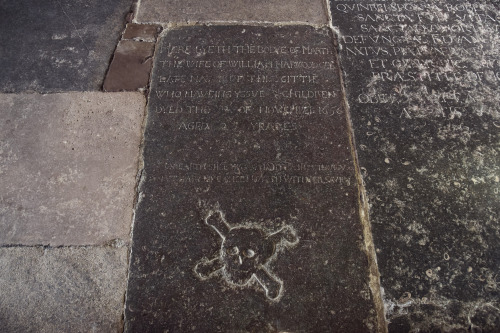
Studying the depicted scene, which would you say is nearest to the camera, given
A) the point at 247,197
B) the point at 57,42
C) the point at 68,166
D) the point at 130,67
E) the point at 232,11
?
the point at 247,197

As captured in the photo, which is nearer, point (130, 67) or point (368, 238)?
point (368, 238)

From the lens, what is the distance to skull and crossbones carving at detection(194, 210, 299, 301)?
6.37 ft

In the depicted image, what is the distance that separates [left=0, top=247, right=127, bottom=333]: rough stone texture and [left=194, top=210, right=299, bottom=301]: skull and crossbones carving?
0.49 m

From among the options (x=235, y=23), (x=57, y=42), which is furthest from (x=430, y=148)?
(x=57, y=42)

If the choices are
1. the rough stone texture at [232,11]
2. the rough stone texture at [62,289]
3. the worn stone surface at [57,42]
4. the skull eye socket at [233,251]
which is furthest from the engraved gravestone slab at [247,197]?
the worn stone surface at [57,42]

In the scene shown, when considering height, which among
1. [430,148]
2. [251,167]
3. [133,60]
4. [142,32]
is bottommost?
[251,167]

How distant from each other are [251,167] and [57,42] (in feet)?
6.00

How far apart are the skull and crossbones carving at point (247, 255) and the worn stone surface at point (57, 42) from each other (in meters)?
1.46

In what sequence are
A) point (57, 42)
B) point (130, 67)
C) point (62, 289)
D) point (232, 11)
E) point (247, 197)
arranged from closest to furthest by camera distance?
point (62, 289) < point (247, 197) < point (130, 67) < point (57, 42) < point (232, 11)

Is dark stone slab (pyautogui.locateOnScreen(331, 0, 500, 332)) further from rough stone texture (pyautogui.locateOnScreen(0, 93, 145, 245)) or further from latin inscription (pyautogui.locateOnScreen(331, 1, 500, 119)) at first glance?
rough stone texture (pyautogui.locateOnScreen(0, 93, 145, 245))

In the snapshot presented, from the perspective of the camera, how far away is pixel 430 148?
228 centimetres

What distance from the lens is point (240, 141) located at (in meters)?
2.30

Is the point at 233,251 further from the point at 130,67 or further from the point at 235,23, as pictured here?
the point at 235,23

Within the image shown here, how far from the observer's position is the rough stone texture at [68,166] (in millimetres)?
2102
